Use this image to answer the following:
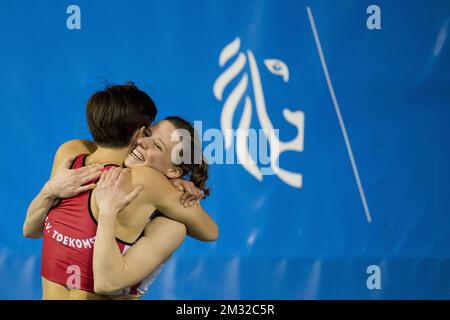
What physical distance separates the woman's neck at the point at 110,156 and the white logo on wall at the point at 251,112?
209 centimetres

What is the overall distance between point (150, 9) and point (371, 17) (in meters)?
1.24

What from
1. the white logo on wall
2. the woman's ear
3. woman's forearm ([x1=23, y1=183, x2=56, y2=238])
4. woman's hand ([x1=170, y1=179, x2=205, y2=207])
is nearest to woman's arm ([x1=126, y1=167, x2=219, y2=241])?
woman's hand ([x1=170, y1=179, x2=205, y2=207])

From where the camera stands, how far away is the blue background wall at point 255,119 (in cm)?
386

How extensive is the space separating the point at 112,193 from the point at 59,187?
0.17 metres

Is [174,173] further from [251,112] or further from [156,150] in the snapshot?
[251,112]

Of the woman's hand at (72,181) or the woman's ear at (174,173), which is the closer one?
the woman's hand at (72,181)

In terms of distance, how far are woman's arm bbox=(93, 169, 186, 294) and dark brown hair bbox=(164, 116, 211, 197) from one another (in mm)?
217

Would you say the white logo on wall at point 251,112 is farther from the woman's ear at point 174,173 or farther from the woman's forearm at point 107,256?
the woman's forearm at point 107,256

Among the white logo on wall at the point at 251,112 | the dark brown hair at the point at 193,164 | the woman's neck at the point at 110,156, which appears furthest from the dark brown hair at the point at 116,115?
the white logo on wall at the point at 251,112

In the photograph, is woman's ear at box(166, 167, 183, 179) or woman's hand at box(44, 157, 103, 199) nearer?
woman's hand at box(44, 157, 103, 199)

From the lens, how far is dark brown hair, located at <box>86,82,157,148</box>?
1.68 m

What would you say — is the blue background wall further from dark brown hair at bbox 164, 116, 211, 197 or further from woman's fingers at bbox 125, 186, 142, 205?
woman's fingers at bbox 125, 186, 142, 205

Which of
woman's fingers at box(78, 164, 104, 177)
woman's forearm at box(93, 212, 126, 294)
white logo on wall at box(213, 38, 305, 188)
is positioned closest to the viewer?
woman's forearm at box(93, 212, 126, 294)
